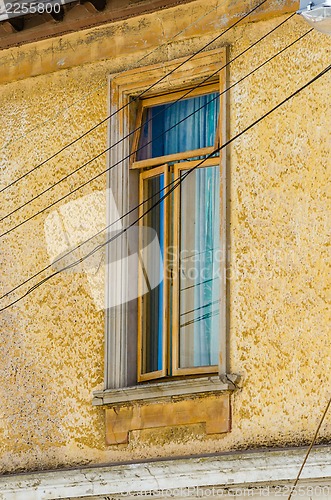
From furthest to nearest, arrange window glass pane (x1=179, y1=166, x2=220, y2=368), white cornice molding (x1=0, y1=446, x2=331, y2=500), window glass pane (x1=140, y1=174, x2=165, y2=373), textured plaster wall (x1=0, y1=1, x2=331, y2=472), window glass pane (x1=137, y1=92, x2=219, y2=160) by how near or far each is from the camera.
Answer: window glass pane (x1=137, y1=92, x2=219, y2=160), window glass pane (x1=140, y1=174, x2=165, y2=373), window glass pane (x1=179, y1=166, x2=220, y2=368), textured plaster wall (x1=0, y1=1, x2=331, y2=472), white cornice molding (x1=0, y1=446, x2=331, y2=500)

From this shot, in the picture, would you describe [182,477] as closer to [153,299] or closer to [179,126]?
[153,299]

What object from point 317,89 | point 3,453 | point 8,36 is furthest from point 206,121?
point 3,453

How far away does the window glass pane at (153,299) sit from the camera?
1368cm

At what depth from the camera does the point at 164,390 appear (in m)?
13.0

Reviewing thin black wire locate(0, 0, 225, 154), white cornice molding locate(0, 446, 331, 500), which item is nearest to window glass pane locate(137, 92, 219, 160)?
thin black wire locate(0, 0, 225, 154)

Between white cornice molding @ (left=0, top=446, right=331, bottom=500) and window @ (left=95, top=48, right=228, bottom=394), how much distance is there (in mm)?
629

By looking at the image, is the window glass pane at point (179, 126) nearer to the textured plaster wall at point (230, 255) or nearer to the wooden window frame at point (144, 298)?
the wooden window frame at point (144, 298)

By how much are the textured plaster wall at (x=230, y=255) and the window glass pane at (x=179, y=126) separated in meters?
0.34

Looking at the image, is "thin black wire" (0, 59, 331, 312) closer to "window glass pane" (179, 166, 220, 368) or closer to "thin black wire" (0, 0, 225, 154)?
"window glass pane" (179, 166, 220, 368)

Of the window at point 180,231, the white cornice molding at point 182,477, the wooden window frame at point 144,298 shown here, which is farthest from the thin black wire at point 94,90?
the white cornice molding at point 182,477

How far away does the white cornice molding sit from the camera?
12055mm

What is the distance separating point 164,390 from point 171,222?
1.48 metres

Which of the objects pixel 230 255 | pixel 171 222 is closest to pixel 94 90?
pixel 171 222

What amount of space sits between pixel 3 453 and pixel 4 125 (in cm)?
289
